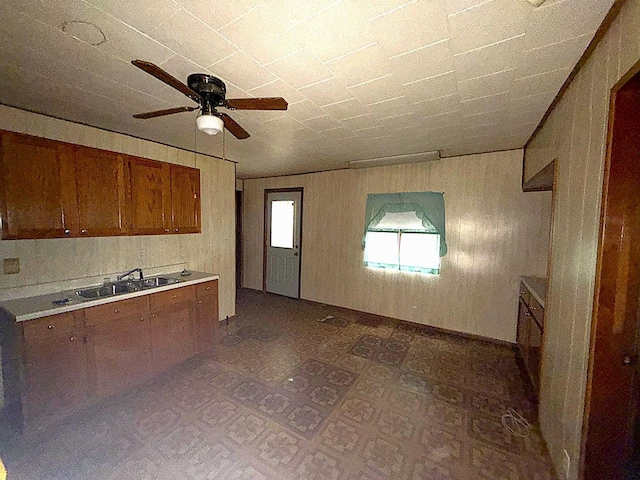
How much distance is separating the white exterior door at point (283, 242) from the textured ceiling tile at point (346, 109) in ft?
9.27

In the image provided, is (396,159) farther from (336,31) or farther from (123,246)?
(123,246)

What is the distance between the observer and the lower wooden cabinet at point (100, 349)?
70.4 inches

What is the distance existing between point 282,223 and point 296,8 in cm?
427

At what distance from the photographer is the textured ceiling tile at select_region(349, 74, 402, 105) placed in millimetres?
1708

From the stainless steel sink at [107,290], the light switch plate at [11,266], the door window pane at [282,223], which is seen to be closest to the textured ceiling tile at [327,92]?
the stainless steel sink at [107,290]

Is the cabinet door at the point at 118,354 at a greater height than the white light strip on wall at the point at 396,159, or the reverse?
the white light strip on wall at the point at 396,159

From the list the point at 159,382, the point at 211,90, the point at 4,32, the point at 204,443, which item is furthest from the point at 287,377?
the point at 4,32

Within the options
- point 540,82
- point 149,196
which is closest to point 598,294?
point 540,82

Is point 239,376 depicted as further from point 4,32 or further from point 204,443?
point 4,32

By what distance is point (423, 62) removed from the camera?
4.92 ft

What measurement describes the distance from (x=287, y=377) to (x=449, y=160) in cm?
346

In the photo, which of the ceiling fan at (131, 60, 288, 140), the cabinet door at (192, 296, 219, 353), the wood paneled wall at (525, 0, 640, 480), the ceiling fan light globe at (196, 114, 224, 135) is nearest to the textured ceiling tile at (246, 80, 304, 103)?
the ceiling fan at (131, 60, 288, 140)

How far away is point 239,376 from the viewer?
2.54m

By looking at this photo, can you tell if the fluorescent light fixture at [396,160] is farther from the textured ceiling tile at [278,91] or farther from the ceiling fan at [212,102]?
the ceiling fan at [212,102]
